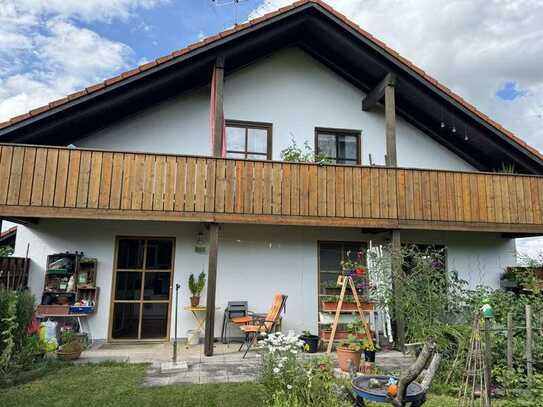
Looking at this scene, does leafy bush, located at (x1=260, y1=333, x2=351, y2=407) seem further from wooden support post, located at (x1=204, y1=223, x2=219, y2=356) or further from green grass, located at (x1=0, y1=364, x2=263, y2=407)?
wooden support post, located at (x1=204, y1=223, x2=219, y2=356)

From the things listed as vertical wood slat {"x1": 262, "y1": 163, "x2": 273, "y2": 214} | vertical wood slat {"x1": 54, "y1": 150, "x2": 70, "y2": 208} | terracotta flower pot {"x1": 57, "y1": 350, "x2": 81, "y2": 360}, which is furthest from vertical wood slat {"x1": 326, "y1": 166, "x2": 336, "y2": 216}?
terracotta flower pot {"x1": 57, "y1": 350, "x2": 81, "y2": 360}

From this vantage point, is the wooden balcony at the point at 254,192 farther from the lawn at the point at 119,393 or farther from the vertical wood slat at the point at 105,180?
the lawn at the point at 119,393

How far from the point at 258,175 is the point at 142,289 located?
3.46 m

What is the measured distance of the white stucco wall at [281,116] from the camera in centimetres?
892

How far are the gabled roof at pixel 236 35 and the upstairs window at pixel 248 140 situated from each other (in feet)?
6.60

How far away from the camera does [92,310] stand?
304 inches

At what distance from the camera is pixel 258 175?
7.55 metres

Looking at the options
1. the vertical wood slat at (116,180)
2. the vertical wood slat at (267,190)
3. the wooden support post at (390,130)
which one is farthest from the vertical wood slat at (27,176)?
the wooden support post at (390,130)

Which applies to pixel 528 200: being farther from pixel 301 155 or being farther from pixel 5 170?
pixel 5 170

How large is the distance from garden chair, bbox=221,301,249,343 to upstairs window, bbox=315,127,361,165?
4.11m

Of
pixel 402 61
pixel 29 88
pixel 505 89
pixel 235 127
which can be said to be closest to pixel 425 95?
pixel 402 61

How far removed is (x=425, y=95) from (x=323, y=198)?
12.3 ft

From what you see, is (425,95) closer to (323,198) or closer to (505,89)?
(323,198)

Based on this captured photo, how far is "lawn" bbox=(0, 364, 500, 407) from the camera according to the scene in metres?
4.65
